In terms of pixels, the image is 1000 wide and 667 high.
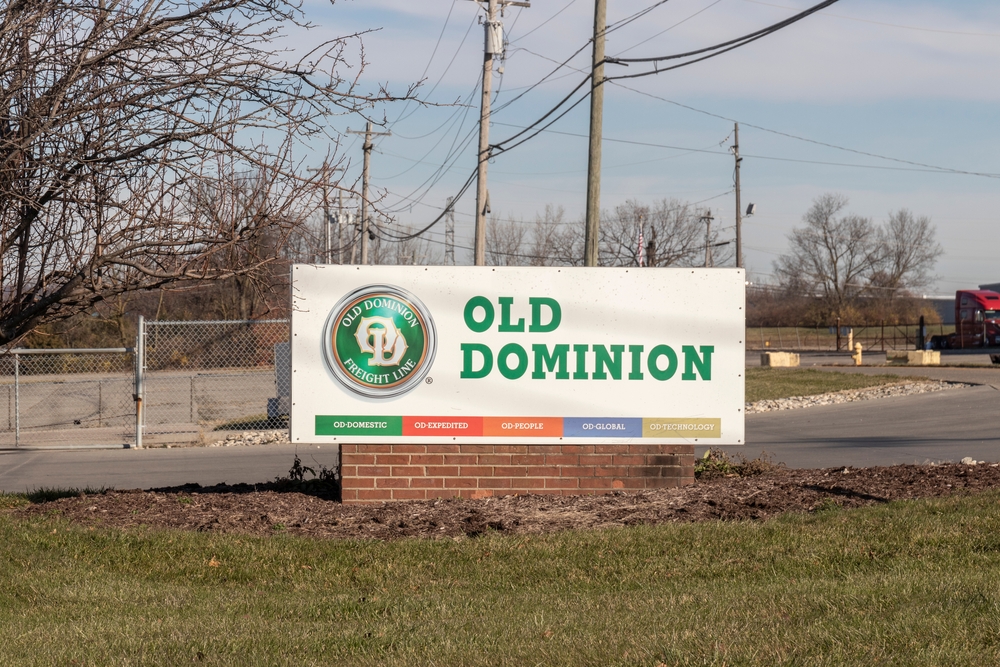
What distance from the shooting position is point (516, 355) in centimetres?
881

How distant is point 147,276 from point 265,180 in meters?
1.11

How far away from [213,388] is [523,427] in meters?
17.6

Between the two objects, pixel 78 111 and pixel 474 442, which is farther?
pixel 474 442

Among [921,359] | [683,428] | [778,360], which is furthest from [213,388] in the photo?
[921,359]

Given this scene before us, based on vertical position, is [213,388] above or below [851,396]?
above

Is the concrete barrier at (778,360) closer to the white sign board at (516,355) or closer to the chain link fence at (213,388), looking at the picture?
the chain link fence at (213,388)

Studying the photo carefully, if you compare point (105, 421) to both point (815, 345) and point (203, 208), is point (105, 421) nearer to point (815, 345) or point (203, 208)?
point (203, 208)

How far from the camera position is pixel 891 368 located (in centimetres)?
3394

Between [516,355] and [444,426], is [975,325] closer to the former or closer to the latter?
[516,355]

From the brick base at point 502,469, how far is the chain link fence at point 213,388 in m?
1.89

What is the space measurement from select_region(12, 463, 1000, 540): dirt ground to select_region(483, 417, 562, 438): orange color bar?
591mm

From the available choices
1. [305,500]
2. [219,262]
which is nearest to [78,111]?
[219,262]

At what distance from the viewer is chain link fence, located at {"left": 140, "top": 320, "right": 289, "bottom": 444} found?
17.1 meters

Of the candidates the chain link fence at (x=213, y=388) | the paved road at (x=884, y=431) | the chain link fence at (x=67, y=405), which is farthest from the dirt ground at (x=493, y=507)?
the paved road at (x=884, y=431)
